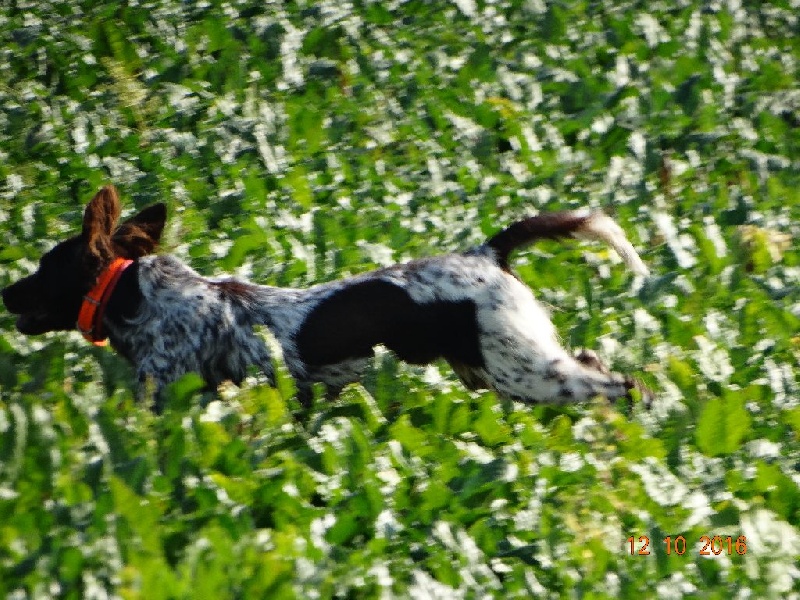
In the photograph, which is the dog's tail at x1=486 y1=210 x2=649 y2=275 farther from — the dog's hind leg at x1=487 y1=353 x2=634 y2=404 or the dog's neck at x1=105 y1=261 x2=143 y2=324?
the dog's neck at x1=105 y1=261 x2=143 y2=324

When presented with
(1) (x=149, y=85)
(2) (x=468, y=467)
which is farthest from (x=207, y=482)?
(1) (x=149, y=85)

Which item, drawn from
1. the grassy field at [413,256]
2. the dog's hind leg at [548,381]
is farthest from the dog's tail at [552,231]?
the grassy field at [413,256]

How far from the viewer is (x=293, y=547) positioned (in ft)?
13.5

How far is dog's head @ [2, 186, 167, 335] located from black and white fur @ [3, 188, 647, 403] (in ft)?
0.04

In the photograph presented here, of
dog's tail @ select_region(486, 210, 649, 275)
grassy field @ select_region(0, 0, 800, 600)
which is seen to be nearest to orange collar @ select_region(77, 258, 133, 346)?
grassy field @ select_region(0, 0, 800, 600)

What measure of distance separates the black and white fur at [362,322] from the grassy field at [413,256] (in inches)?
5.9

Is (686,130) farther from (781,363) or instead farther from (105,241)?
(105,241)

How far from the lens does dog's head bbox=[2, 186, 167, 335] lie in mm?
5660

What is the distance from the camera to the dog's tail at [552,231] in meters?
5.65

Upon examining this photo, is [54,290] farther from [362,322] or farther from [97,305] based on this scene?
[362,322]

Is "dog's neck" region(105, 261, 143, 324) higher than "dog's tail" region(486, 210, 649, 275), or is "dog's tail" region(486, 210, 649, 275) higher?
"dog's tail" region(486, 210, 649, 275)
